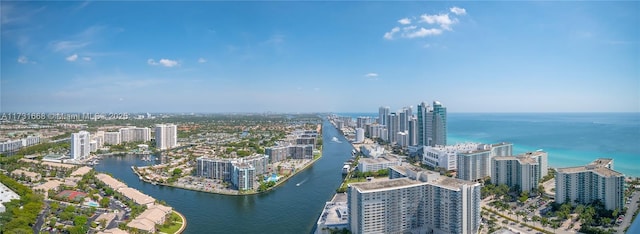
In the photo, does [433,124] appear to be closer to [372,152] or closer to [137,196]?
[372,152]

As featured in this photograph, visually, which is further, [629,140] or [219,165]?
[629,140]

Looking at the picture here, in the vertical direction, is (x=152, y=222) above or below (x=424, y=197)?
below

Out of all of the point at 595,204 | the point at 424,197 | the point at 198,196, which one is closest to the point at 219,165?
the point at 198,196

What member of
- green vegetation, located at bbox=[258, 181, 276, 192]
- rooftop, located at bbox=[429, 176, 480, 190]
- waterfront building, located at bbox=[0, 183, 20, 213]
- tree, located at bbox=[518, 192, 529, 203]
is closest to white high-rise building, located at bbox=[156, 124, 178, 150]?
waterfront building, located at bbox=[0, 183, 20, 213]

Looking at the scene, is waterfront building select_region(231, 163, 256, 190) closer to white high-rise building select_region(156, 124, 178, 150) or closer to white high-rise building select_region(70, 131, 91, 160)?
white high-rise building select_region(70, 131, 91, 160)

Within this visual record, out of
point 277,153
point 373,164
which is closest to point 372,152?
point 373,164

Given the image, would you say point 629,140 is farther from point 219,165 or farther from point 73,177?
point 73,177
